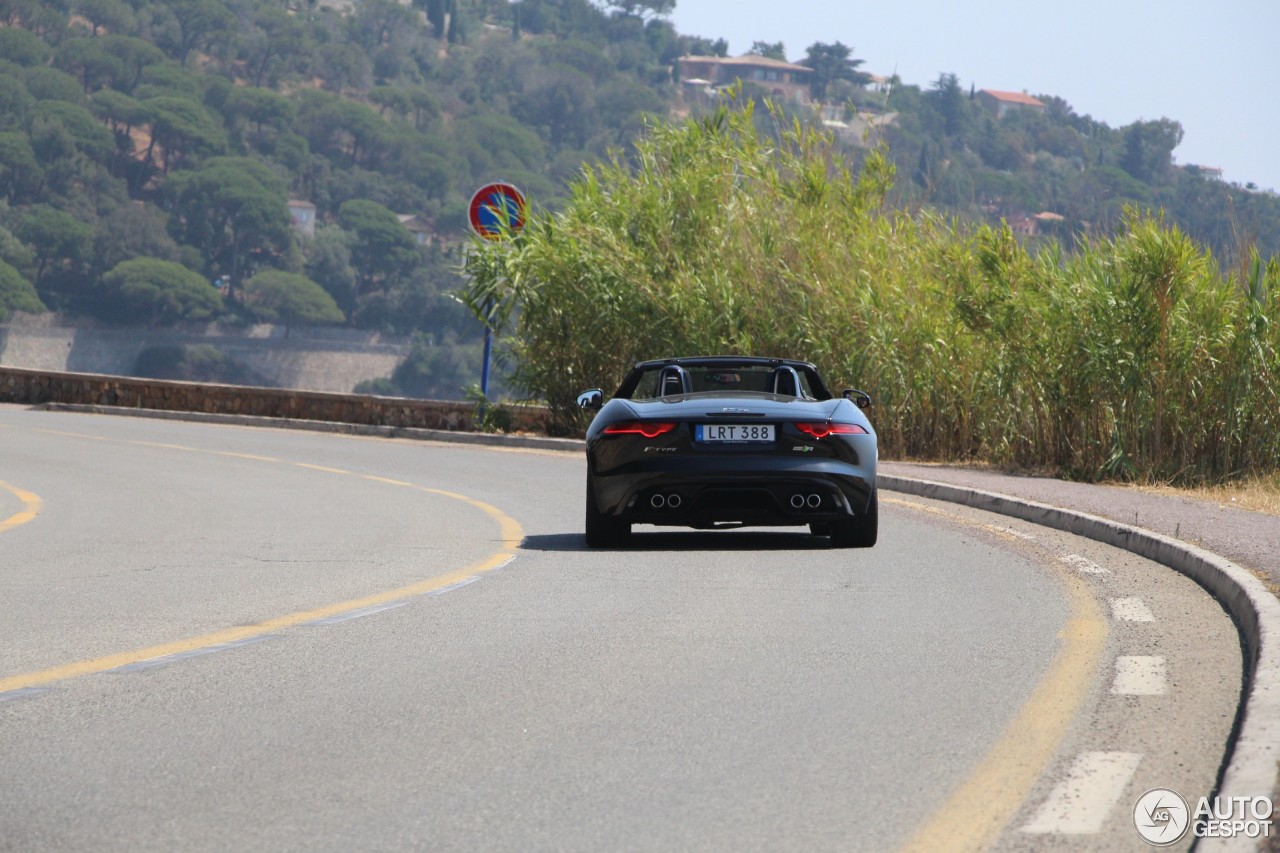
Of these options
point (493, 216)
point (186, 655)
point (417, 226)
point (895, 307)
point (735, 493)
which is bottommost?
point (186, 655)

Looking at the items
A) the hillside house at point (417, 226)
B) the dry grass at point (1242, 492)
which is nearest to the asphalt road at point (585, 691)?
the dry grass at point (1242, 492)

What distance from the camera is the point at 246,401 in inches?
1068

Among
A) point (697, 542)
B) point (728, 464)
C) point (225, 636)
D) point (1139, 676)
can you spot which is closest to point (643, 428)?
point (728, 464)

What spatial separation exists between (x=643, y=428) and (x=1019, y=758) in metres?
5.76

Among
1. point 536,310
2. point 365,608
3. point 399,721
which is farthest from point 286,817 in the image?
point 536,310

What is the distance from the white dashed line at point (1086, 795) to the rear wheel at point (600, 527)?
5.98 metres

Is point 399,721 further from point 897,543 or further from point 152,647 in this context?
point 897,543

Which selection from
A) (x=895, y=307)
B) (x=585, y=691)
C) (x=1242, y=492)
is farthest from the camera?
(x=895, y=307)

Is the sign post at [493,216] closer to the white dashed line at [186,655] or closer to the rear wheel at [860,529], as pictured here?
the rear wheel at [860,529]

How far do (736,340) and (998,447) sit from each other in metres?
3.96

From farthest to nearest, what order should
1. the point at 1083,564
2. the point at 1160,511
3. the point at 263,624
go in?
the point at 1160,511, the point at 1083,564, the point at 263,624

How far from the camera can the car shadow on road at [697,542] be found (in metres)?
11.1

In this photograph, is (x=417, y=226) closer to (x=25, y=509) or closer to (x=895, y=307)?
(x=895, y=307)

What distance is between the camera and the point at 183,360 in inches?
5640
